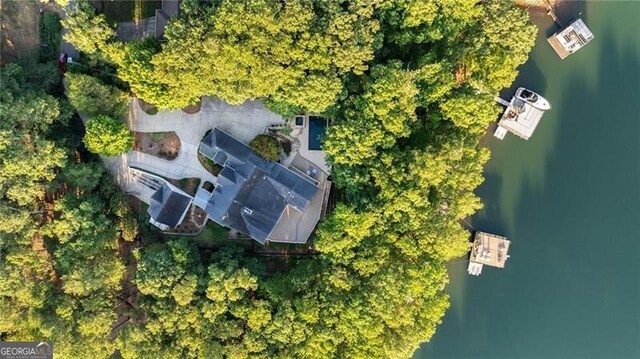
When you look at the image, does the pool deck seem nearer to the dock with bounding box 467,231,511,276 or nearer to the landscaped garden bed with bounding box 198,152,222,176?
the landscaped garden bed with bounding box 198,152,222,176

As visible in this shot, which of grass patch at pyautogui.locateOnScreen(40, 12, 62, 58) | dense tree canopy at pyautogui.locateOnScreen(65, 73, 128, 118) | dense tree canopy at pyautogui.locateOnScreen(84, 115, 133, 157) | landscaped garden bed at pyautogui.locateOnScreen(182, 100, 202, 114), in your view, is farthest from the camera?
landscaped garden bed at pyautogui.locateOnScreen(182, 100, 202, 114)

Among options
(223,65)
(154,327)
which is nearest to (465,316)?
(154,327)

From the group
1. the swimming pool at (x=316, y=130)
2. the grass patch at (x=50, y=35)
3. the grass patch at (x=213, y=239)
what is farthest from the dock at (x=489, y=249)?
the grass patch at (x=50, y=35)

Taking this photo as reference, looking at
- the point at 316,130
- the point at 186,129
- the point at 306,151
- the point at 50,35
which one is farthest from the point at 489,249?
the point at 50,35

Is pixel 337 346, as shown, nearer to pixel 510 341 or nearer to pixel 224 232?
pixel 224 232

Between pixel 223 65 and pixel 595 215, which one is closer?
pixel 223 65

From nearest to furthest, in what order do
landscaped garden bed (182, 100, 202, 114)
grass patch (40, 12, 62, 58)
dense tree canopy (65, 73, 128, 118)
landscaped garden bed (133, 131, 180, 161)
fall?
dense tree canopy (65, 73, 128, 118) < grass patch (40, 12, 62, 58) < landscaped garden bed (182, 100, 202, 114) < landscaped garden bed (133, 131, 180, 161)

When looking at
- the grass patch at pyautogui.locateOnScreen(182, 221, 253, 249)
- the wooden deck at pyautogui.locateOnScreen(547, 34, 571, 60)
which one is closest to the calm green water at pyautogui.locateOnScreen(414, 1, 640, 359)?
the wooden deck at pyautogui.locateOnScreen(547, 34, 571, 60)
